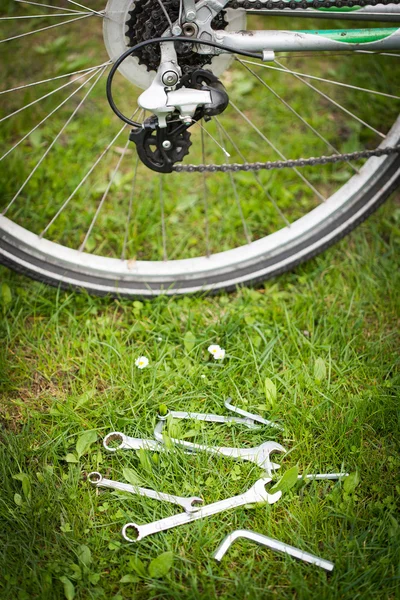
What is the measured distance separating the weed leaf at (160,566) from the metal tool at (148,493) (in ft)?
0.51

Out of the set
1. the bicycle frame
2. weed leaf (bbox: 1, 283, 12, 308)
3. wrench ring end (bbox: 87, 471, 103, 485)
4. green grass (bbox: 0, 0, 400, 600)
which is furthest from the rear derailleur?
wrench ring end (bbox: 87, 471, 103, 485)

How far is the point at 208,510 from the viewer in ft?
5.86

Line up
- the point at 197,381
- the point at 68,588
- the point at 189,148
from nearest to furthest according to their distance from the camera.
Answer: the point at 68,588 → the point at 197,381 → the point at 189,148

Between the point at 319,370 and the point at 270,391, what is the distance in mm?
207

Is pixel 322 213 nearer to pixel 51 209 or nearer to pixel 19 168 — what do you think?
pixel 51 209

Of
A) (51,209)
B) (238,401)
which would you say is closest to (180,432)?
(238,401)

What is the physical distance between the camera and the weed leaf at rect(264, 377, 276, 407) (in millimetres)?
2031

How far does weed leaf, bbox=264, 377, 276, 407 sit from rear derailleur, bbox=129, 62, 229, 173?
84 cm

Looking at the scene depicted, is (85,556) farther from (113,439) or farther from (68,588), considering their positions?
(113,439)

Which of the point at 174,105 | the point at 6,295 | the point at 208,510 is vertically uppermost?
the point at 174,105

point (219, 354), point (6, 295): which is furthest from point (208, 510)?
point (6, 295)

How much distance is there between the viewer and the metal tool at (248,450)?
1.90 m

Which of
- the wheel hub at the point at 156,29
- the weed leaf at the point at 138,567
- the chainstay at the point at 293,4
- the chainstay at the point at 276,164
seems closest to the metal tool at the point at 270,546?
the weed leaf at the point at 138,567

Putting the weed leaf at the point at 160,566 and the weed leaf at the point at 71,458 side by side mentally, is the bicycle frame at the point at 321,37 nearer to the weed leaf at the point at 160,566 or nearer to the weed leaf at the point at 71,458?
the weed leaf at the point at 71,458
